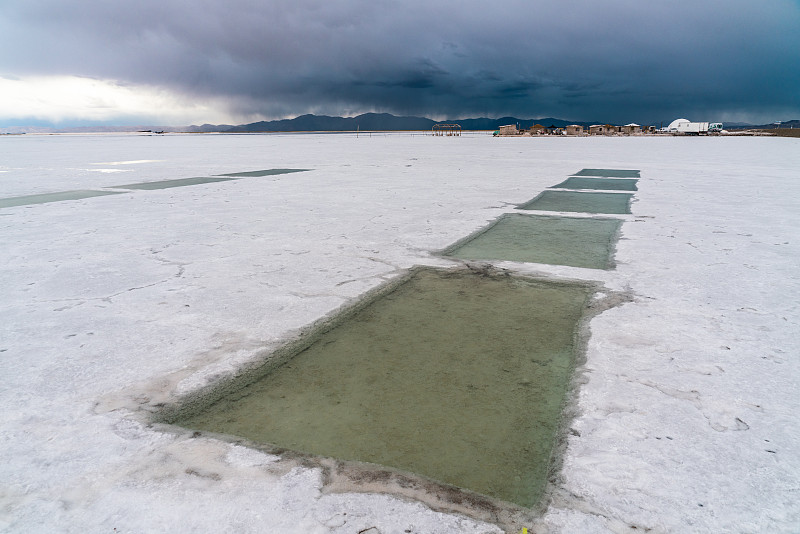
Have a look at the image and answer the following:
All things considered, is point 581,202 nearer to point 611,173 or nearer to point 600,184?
point 600,184

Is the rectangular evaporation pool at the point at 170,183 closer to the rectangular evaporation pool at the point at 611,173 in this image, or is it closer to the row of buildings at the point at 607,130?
the rectangular evaporation pool at the point at 611,173

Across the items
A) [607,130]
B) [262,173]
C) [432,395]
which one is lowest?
[432,395]

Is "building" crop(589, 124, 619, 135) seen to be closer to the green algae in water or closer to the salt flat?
the salt flat

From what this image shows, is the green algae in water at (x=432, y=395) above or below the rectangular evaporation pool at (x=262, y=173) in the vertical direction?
below

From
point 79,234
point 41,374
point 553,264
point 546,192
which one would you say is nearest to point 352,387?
point 41,374

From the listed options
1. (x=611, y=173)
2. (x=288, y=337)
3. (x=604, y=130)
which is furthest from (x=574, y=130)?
(x=288, y=337)

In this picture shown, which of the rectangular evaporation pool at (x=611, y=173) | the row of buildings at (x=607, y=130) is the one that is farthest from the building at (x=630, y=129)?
the rectangular evaporation pool at (x=611, y=173)

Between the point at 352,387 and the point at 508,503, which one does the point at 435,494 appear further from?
the point at 352,387

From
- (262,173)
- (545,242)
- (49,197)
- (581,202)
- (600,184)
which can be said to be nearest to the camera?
(545,242)
